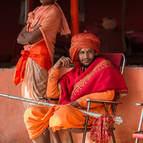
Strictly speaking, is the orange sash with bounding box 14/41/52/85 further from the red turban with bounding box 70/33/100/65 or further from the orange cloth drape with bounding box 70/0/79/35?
the orange cloth drape with bounding box 70/0/79/35

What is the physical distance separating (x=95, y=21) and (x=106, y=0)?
49 centimetres

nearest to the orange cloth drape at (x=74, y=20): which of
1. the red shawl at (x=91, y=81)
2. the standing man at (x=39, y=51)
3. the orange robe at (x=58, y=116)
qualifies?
the standing man at (x=39, y=51)

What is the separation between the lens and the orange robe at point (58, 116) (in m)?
3.73

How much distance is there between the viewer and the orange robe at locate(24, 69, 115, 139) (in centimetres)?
373

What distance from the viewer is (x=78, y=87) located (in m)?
4.19

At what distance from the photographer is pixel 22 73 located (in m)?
4.58

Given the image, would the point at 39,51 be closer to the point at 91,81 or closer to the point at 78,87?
the point at 78,87

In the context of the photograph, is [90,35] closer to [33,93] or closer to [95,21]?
[33,93]

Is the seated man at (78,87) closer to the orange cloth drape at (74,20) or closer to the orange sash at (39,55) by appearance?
the orange sash at (39,55)

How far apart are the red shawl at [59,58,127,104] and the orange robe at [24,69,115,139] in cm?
10

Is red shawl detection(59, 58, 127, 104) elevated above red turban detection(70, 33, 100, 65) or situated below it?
below

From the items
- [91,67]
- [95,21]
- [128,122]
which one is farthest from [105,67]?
[95,21]

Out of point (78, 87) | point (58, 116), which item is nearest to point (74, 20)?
point (78, 87)

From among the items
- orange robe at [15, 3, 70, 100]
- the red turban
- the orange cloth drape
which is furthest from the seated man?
the orange cloth drape
